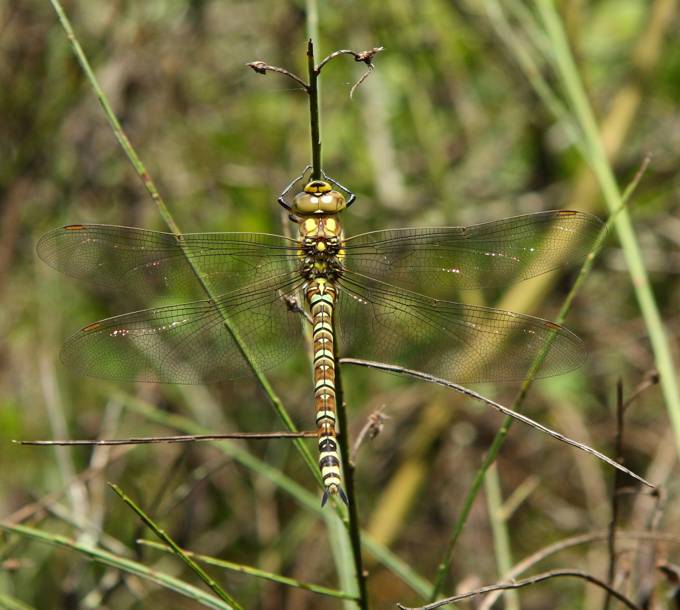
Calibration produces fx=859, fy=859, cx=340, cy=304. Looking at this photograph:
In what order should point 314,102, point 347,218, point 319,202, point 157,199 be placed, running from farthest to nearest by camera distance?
point 347,218 < point 319,202 < point 157,199 < point 314,102

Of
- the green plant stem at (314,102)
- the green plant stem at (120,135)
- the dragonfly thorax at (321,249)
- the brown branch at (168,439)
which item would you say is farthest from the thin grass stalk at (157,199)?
the dragonfly thorax at (321,249)

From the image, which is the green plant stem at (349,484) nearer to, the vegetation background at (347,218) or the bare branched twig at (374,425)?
the bare branched twig at (374,425)

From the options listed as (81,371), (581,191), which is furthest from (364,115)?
(81,371)

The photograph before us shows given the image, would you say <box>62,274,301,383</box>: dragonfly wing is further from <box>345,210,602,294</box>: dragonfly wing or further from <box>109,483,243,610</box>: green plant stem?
<box>109,483,243,610</box>: green plant stem

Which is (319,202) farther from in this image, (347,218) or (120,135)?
(347,218)

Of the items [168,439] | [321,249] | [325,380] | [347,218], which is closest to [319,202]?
[321,249]

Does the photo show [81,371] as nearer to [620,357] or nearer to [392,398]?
[392,398]

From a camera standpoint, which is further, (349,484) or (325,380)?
(325,380)

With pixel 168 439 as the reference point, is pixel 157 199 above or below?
above
